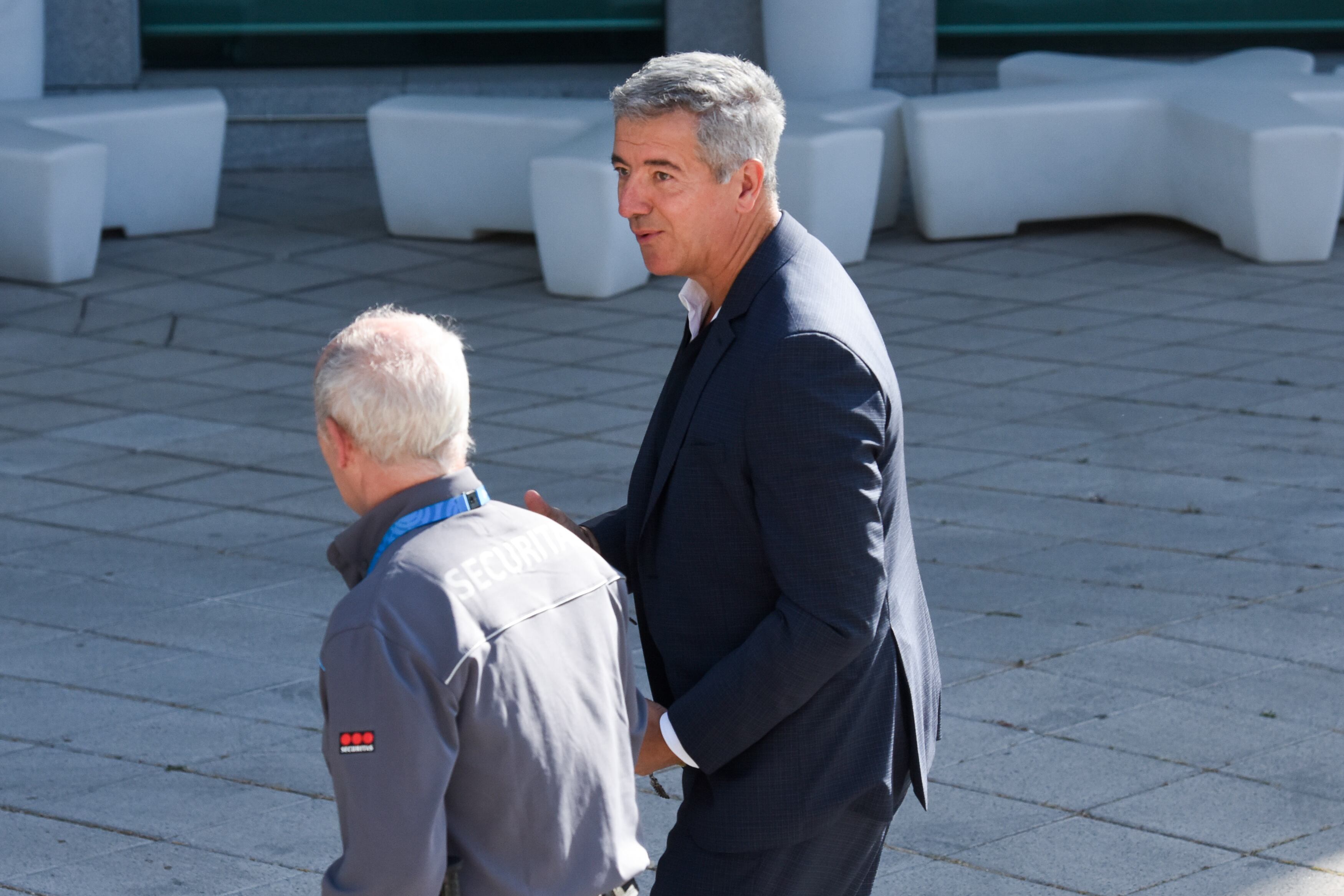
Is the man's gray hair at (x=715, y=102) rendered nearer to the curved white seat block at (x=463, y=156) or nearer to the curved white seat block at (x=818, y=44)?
the curved white seat block at (x=463, y=156)

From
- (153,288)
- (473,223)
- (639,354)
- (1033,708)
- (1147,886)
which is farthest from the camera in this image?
(473,223)

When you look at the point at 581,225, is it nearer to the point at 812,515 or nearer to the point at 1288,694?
the point at 1288,694

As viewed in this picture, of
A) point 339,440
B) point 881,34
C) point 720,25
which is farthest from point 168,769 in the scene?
point 881,34

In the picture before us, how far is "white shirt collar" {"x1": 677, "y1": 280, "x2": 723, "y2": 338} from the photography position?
103 inches

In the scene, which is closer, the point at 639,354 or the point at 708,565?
the point at 708,565

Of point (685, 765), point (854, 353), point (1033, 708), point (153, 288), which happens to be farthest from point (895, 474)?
point (153, 288)

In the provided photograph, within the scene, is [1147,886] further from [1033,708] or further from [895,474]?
[895,474]

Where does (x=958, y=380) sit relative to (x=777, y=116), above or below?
below

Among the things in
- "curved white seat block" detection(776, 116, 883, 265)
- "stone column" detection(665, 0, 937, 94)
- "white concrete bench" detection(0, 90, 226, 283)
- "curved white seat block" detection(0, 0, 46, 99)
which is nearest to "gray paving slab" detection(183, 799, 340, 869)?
"curved white seat block" detection(776, 116, 883, 265)

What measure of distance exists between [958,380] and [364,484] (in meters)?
6.05

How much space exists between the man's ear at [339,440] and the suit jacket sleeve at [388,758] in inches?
10.0

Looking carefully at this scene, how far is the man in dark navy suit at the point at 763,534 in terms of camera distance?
2299 millimetres

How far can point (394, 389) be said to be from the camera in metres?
2.12

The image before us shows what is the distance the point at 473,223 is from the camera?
10.9 meters
